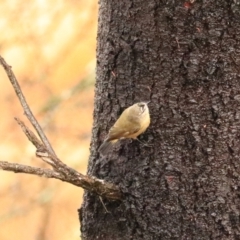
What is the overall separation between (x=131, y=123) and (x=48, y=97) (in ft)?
12.7

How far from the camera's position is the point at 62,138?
5.62 m

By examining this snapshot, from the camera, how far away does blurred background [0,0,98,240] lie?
15.7 ft

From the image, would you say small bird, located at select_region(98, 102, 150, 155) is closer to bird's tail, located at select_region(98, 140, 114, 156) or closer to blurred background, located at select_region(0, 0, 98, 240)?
bird's tail, located at select_region(98, 140, 114, 156)

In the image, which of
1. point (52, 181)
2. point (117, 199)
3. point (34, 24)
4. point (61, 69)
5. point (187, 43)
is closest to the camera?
point (187, 43)

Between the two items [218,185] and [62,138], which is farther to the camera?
[62,138]

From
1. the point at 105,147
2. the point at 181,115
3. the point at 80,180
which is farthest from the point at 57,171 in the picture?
the point at 181,115

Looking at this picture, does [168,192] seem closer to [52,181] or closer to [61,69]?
[52,181]

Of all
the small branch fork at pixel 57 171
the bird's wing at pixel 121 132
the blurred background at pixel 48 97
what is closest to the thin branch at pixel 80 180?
the small branch fork at pixel 57 171

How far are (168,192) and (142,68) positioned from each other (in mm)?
337

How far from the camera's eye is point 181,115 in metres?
1.62

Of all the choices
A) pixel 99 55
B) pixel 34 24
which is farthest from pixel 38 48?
pixel 99 55

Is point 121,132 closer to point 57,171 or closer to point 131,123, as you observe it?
point 131,123

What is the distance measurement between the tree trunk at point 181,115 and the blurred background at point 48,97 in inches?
99.1

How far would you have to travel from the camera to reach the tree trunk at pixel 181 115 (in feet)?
5.23
